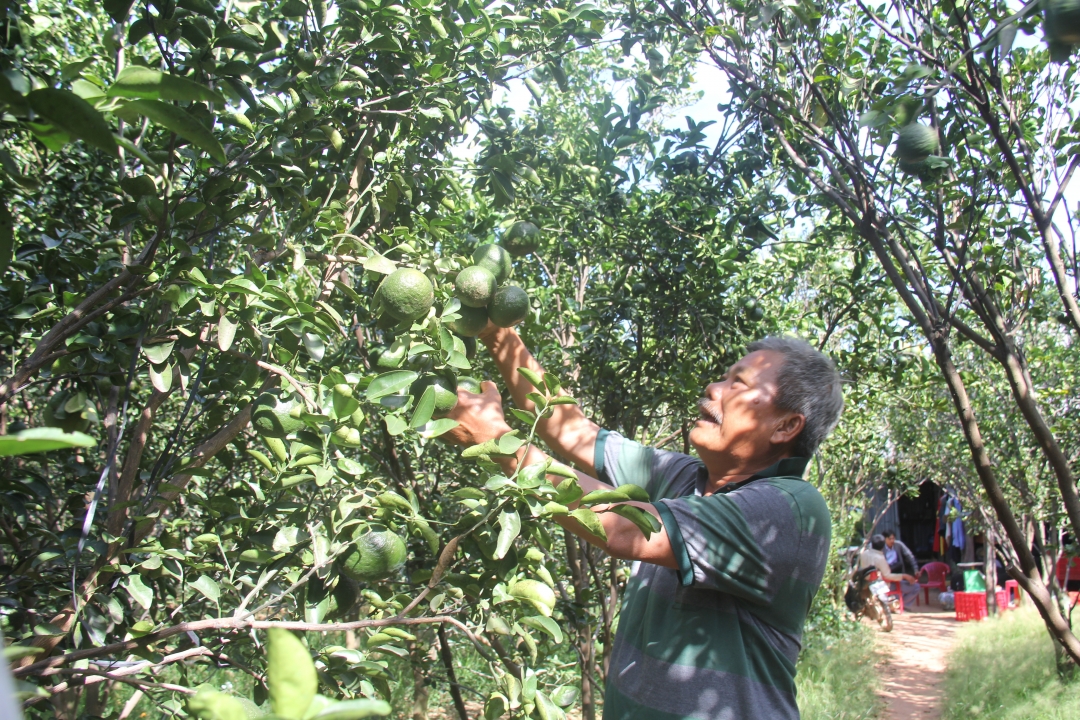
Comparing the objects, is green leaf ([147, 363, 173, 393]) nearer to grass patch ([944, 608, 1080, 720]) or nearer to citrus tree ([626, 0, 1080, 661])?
citrus tree ([626, 0, 1080, 661])

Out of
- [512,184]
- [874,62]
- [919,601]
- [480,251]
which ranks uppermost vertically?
[874,62]

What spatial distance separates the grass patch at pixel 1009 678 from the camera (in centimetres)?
551

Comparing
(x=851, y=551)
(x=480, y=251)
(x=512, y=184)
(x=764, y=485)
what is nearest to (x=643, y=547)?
(x=764, y=485)

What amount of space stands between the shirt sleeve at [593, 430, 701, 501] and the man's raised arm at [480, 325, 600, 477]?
4 cm

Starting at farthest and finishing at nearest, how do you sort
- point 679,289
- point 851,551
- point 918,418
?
point 851,551 → point 918,418 → point 679,289

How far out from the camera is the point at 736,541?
1.43 metres

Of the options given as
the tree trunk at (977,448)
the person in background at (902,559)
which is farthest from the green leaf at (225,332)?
the person in background at (902,559)

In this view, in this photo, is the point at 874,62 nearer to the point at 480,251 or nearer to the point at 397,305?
the point at 480,251

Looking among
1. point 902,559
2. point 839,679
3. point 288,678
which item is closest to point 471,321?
point 288,678

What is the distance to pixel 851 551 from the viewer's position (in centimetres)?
1155

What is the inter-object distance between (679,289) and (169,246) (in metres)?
1.76

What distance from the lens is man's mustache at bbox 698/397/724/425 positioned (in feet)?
5.90

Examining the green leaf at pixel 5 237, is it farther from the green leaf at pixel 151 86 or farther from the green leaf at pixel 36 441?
the green leaf at pixel 36 441

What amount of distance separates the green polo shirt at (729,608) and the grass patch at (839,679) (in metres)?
4.77
